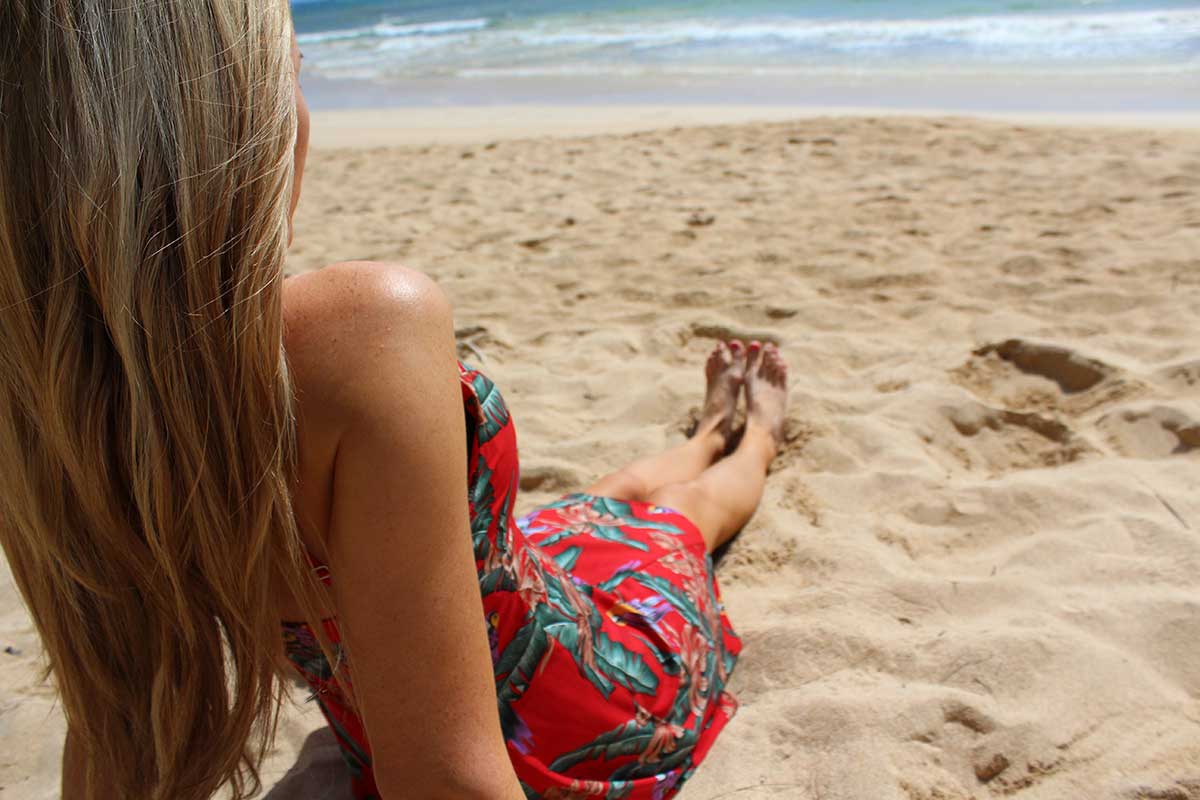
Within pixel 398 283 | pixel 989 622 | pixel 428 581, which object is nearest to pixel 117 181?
pixel 398 283

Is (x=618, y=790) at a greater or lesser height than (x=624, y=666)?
lesser

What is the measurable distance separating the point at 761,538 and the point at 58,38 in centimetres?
173

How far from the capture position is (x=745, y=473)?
7.53ft

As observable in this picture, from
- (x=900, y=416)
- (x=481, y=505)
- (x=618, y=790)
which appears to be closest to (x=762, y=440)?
(x=900, y=416)

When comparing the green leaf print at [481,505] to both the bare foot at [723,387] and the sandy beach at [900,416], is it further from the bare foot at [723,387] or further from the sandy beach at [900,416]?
the bare foot at [723,387]

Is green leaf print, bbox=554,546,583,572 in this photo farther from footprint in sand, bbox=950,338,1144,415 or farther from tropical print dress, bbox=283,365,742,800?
footprint in sand, bbox=950,338,1144,415

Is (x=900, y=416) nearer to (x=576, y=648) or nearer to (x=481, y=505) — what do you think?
(x=576, y=648)

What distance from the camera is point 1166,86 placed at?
7176mm

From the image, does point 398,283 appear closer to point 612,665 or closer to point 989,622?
point 612,665

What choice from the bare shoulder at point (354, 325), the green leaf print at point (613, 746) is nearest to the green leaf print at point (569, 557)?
the green leaf print at point (613, 746)

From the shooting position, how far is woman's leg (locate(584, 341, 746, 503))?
221cm

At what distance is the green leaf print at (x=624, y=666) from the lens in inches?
54.9

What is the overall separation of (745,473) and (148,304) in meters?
1.68

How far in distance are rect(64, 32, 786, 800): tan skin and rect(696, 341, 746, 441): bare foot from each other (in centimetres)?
174
